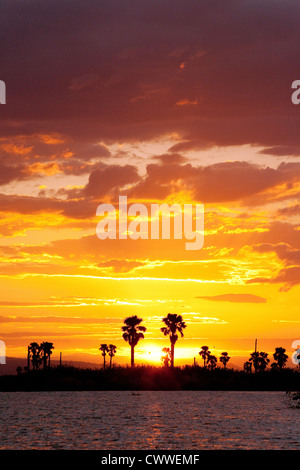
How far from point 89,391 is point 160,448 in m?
142

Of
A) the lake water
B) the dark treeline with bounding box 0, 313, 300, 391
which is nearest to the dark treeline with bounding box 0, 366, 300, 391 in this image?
the dark treeline with bounding box 0, 313, 300, 391

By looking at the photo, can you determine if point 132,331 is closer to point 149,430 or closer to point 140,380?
point 140,380

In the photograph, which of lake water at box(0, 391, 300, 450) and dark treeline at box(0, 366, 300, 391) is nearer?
lake water at box(0, 391, 300, 450)

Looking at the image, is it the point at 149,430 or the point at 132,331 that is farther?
the point at 132,331

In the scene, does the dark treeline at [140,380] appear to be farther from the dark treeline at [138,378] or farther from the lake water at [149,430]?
the lake water at [149,430]

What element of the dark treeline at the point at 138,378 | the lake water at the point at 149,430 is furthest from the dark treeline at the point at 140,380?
the lake water at the point at 149,430

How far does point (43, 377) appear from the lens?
175500 millimetres

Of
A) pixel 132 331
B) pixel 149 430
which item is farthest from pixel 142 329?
pixel 149 430

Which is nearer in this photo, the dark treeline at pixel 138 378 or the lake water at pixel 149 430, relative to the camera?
the lake water at pixel 149 430

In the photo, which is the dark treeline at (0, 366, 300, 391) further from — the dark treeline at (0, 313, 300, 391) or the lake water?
the lake water

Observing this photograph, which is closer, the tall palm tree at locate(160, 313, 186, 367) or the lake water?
the lake water
